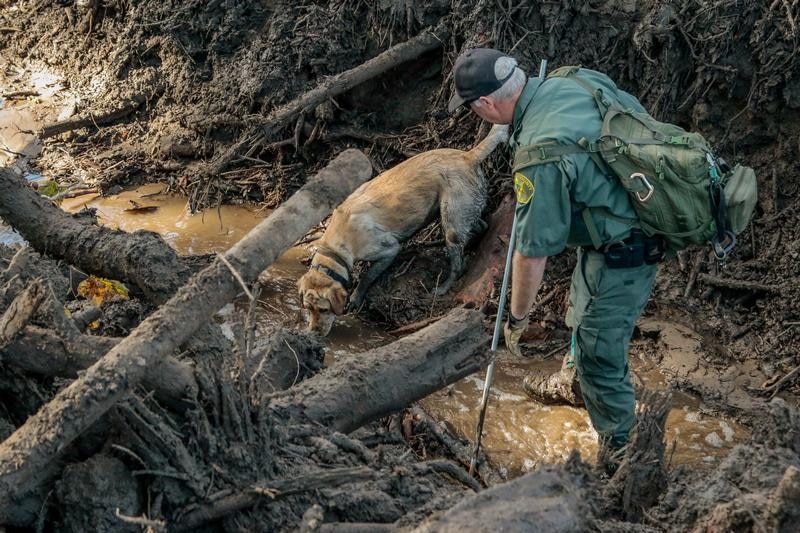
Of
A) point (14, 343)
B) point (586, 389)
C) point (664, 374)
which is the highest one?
point (14, 343)

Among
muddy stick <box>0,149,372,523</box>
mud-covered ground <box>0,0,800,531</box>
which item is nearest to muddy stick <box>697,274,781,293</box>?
mud-covered ground <box>0,0,800,531</box>

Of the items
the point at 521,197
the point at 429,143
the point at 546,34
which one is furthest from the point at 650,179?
the point at 429,143

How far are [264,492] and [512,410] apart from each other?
2862 millimetres

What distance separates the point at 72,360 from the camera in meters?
2.42

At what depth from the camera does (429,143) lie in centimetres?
697

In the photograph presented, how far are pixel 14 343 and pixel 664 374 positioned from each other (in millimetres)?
4223

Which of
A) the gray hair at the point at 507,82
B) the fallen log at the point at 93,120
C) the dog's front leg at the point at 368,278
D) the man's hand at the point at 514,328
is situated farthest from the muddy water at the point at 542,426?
the fallen log at the point at 93,120

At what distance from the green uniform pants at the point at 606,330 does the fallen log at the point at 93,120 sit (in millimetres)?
6340

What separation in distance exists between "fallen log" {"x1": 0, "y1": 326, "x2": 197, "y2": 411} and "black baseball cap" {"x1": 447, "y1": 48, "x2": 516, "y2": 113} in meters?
2.00

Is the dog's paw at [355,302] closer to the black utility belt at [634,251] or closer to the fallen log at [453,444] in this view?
the fallen log at [453,444]

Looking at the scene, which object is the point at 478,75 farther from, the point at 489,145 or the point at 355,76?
the point at 355,76

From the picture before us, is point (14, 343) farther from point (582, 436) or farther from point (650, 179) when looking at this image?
point (582, 436)

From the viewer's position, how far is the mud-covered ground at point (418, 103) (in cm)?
531

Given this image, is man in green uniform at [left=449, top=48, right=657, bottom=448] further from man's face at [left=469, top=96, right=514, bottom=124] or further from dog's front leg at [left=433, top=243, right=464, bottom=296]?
dog's front leg at [left=433, top=243, right=464, bottom=296]
